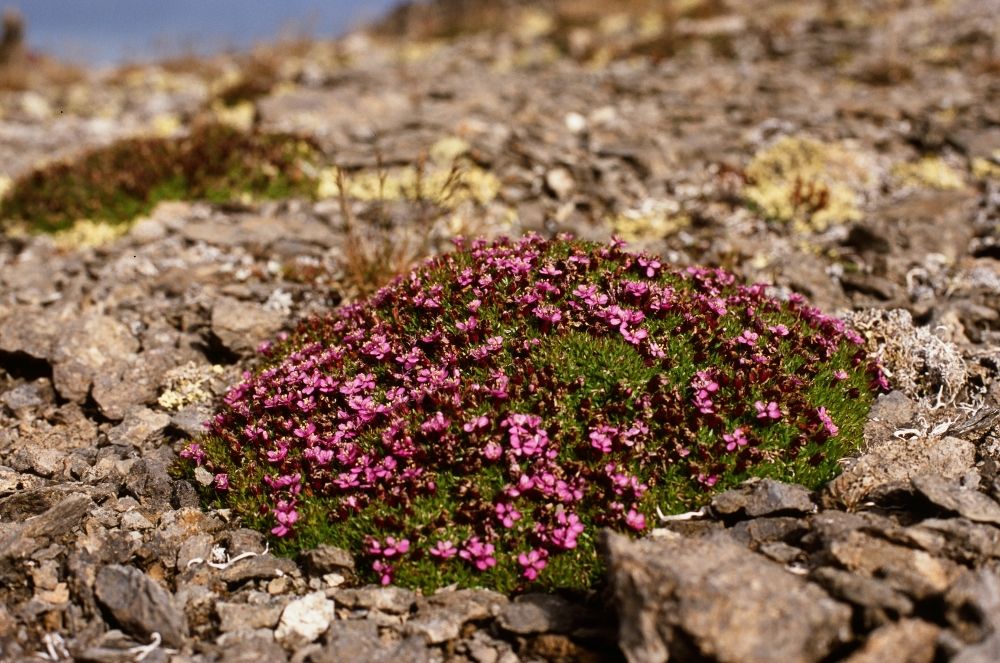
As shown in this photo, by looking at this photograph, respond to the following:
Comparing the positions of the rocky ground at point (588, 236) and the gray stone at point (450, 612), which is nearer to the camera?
the rocky ground at point (588, 236)

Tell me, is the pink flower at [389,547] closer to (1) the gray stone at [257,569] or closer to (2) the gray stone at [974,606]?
(1) the gray stone at [257,569]

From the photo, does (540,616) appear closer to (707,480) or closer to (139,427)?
(707,480)

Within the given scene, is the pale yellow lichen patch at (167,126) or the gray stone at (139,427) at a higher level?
the pale yellow lichen patch at (167,126)

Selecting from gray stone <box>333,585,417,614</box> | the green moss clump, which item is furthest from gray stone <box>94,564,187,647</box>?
the green moss clump

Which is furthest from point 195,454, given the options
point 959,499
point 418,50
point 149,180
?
point 418,50

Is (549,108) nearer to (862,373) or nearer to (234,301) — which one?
(234,301)

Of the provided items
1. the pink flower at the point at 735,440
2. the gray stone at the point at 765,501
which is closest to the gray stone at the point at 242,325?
the pink flower at the point at 735,440

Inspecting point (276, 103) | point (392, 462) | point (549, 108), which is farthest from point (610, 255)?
point (276, 103)
